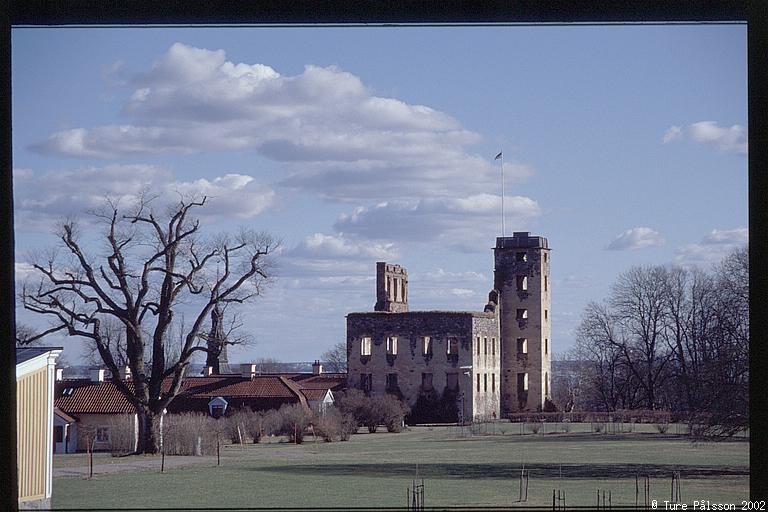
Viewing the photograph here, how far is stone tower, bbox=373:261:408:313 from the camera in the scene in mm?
34625

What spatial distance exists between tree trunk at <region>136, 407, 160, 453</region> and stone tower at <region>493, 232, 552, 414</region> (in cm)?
1450

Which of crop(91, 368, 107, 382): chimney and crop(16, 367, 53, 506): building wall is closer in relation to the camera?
crop(16, 367, 53, 506): building wall

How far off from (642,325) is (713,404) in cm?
1290

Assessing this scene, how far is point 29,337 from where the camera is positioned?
20688mm

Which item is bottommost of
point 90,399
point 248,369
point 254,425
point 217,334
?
point 254,425

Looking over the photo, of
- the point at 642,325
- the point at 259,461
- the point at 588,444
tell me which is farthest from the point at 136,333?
the point at 642,325

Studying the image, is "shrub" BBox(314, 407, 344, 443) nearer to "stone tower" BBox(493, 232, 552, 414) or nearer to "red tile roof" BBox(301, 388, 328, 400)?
"red tile roof" BBox(301, 388, 328, 400)

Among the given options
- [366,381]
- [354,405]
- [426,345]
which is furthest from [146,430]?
[426,345]

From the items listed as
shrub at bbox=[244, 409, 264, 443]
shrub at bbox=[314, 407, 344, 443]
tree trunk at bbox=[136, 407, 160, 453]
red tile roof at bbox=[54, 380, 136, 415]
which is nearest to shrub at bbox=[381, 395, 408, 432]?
shrub at bbox=[314, 407, 344, 443]

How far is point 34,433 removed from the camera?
1103cm

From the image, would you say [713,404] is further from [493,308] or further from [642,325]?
[493,308]

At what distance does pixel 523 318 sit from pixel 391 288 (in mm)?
4536

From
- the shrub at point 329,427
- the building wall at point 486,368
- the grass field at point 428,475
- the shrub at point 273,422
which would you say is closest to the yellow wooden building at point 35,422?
the grass field at point 428,475

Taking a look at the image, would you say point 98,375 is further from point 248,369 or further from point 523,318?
point 523,318
